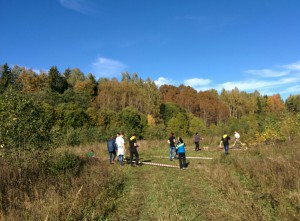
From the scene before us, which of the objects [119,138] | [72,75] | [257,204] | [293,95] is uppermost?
[72,75]

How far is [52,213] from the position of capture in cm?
559

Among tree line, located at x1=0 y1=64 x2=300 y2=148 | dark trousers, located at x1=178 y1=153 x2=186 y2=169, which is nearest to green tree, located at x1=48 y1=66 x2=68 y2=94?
tree line, located at x1=0 y1=64 x2=300 y2=148

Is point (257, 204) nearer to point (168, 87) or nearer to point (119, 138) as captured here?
point (119, 138)

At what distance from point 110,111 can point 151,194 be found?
43541 mm

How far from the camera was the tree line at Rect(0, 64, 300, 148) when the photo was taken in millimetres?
9297

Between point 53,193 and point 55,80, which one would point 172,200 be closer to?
point 53,193

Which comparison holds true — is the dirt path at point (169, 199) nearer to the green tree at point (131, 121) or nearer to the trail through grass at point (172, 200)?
the trail through grass at point (172, 200)

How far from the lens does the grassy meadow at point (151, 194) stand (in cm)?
591

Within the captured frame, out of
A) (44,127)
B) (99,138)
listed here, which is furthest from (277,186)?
(99,138)

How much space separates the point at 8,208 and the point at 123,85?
74.0 m

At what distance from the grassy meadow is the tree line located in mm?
1633

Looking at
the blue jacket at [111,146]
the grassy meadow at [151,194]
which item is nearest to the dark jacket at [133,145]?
the blue jacket at [111,146]

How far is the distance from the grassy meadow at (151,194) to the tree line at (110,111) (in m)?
1.63

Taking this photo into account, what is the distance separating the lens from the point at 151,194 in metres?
8.28
